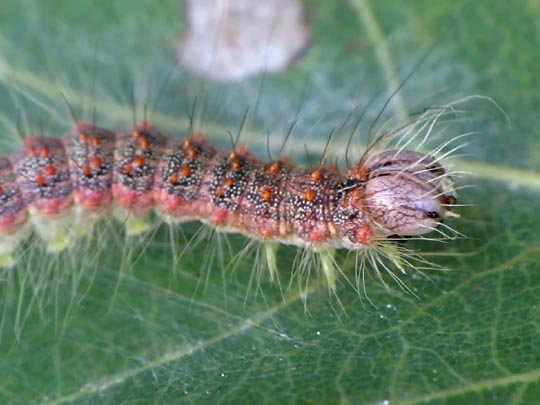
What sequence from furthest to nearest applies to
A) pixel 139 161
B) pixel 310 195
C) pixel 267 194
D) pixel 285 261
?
pixel 139 161 → pixel 285 261 → pixel 267 194 → pixel 310 195

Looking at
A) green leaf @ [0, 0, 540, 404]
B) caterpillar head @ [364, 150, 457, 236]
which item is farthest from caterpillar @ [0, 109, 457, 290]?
green leaf @ [0, 0, 540, 404]

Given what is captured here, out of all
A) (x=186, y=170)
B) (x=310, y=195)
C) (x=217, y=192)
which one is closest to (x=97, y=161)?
(x=186, y=170)

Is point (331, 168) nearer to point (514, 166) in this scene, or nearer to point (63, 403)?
point (514, 166)

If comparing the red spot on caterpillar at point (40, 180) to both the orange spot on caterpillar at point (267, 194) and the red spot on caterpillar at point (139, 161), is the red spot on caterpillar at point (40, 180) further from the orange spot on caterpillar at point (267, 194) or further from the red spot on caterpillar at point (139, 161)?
the orange spot on caterpillar at point (267, 194)

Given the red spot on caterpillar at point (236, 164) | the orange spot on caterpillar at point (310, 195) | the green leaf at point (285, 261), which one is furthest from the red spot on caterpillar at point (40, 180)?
the orange spot on caterpillar at point (310, 195)

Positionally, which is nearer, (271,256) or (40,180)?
(271,256)

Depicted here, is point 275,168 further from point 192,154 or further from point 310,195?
point 192,154

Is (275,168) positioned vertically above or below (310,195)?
above
